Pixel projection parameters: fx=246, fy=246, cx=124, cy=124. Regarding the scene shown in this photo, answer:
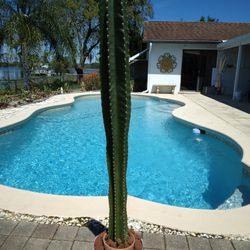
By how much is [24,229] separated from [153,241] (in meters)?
1.65

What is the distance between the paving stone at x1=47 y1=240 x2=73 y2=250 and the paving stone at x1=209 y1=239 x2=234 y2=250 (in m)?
1.70

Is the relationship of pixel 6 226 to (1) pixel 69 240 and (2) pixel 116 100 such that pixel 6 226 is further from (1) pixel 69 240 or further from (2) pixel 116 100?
(2) pixel 116 100

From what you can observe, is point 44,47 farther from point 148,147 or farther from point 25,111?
point 148,147

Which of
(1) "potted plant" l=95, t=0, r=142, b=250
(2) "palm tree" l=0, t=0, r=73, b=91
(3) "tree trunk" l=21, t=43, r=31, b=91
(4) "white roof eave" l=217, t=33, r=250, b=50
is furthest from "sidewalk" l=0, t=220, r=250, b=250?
(3) "tree trunk" l=21, t=43, r=31, b=91

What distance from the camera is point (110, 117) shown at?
210 cm

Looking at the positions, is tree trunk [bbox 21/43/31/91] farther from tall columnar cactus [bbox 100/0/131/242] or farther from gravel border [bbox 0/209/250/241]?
tall columnar cactus [bbox 100/0/131/242]

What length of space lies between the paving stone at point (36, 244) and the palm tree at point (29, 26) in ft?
48.5

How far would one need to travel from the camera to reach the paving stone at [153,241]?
2894 millimetres

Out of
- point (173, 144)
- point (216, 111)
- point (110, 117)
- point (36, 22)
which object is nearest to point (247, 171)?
point (173, 144)

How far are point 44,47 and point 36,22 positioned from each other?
5.94 ft

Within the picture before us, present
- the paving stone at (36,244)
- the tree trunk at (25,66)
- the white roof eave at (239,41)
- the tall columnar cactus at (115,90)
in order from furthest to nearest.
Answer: the tree trunk at (25,66), the white roof eave at (239,41), the paving stone at (36,244), the tall columnar cactus at (115,90)

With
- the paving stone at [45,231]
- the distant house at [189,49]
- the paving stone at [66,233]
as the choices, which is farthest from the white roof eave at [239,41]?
A: the paving stone at [45,231]

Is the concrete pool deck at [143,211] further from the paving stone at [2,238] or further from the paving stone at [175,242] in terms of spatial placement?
the paving stone at [2,238]

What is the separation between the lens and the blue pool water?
19.1 ft
